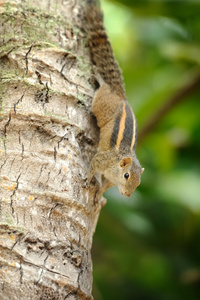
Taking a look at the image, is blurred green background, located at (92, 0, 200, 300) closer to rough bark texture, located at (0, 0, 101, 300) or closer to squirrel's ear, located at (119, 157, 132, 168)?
squirrel's ear, located at (119, 157, 132, 168)

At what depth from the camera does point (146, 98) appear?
5.35m

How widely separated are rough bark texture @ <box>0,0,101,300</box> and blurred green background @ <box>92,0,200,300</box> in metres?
1.92

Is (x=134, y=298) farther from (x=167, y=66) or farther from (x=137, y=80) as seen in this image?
(x=167, y=66)

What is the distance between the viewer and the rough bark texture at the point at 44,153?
2.45 metres

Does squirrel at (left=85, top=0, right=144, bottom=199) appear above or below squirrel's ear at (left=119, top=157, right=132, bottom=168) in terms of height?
above

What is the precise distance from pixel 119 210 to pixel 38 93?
8.35 feet

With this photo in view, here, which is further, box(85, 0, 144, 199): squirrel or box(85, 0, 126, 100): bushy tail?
Answer: box(85, 0, 126, 100): bushy tail

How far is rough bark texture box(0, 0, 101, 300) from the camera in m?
2.45

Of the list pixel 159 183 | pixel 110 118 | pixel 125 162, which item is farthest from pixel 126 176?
pixel 159 183

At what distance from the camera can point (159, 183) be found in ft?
19.1

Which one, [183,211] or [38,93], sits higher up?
[38,93]

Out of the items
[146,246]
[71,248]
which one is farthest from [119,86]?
[146,246]

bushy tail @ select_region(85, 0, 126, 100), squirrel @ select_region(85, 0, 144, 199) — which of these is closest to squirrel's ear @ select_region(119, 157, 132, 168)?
squirrel @ select_region(85, 0, 144, 199)

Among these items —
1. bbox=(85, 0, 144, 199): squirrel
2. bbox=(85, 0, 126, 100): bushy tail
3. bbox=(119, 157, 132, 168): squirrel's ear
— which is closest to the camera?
bbox=(85, 0, 144, 199): squirrel
